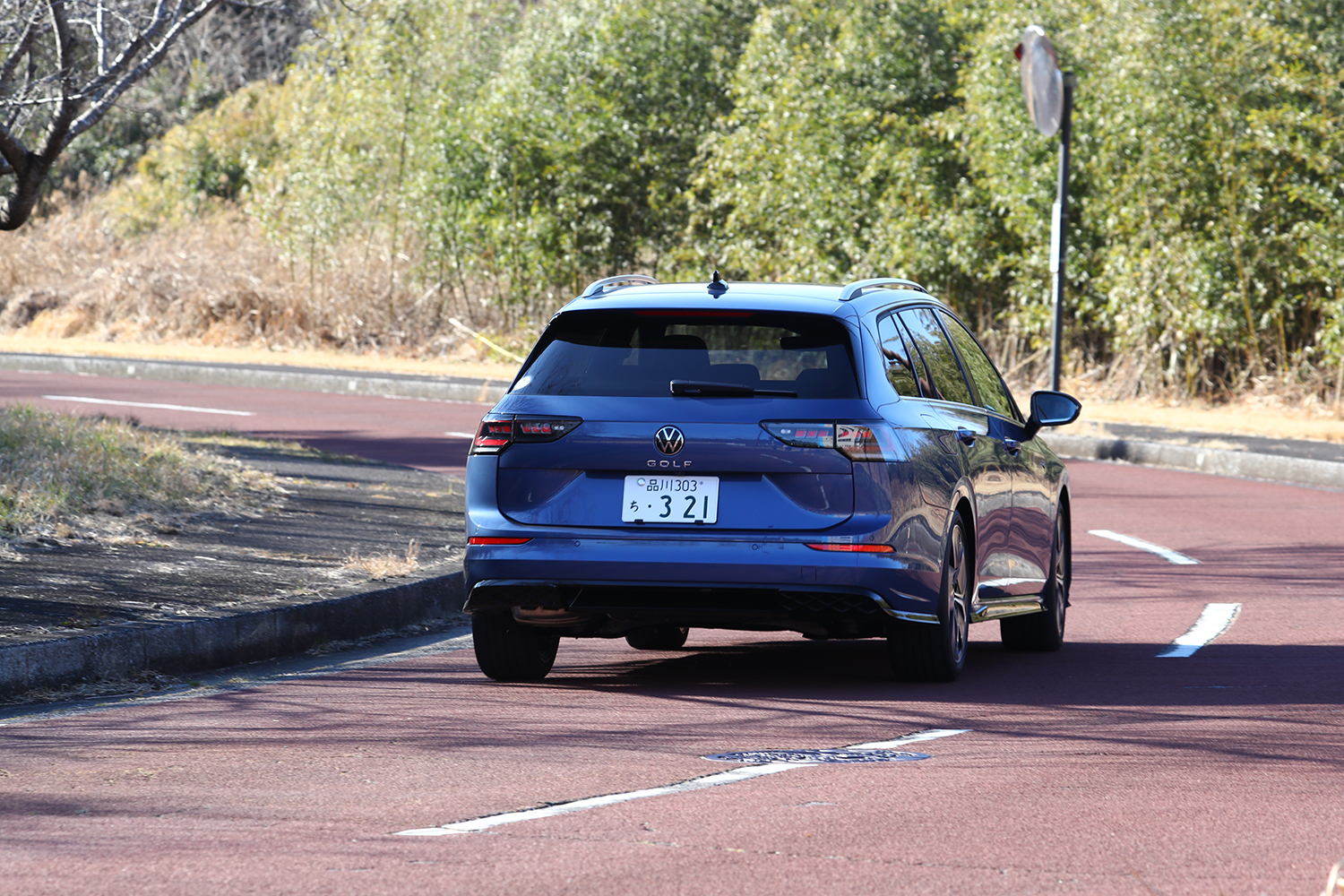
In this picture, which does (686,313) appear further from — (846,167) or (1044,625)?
(846,167)

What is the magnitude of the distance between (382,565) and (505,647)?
2.13m

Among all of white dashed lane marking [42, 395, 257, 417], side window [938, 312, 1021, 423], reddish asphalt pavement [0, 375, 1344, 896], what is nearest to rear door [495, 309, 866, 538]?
reddish asphalt pavement [0, 375, 1344, 896]

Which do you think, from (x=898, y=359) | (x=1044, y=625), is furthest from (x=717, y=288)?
(x=1044, y=625)

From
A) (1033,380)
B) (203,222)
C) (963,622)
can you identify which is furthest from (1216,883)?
(203,222)

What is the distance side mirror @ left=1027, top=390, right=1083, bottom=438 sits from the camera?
821 cm

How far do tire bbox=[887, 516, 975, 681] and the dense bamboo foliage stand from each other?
1282 centimetres

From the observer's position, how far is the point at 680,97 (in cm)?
3066

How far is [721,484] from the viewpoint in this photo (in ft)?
21.8

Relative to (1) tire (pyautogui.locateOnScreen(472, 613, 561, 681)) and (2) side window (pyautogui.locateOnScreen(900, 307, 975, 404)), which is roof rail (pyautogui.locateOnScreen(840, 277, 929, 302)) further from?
(1) tire (pyautogui.locateOnScreen(472, 613, 561, 681))

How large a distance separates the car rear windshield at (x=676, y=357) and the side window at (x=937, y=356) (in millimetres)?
724

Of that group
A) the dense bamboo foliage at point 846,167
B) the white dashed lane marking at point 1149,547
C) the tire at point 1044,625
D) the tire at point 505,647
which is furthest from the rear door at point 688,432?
the dense bamboo foliage at point 846,167

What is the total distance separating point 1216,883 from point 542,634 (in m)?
3.61

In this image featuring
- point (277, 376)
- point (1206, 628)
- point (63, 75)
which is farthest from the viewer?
point (277, 376)

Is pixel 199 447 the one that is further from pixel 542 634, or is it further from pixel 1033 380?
pixel 1033 380
